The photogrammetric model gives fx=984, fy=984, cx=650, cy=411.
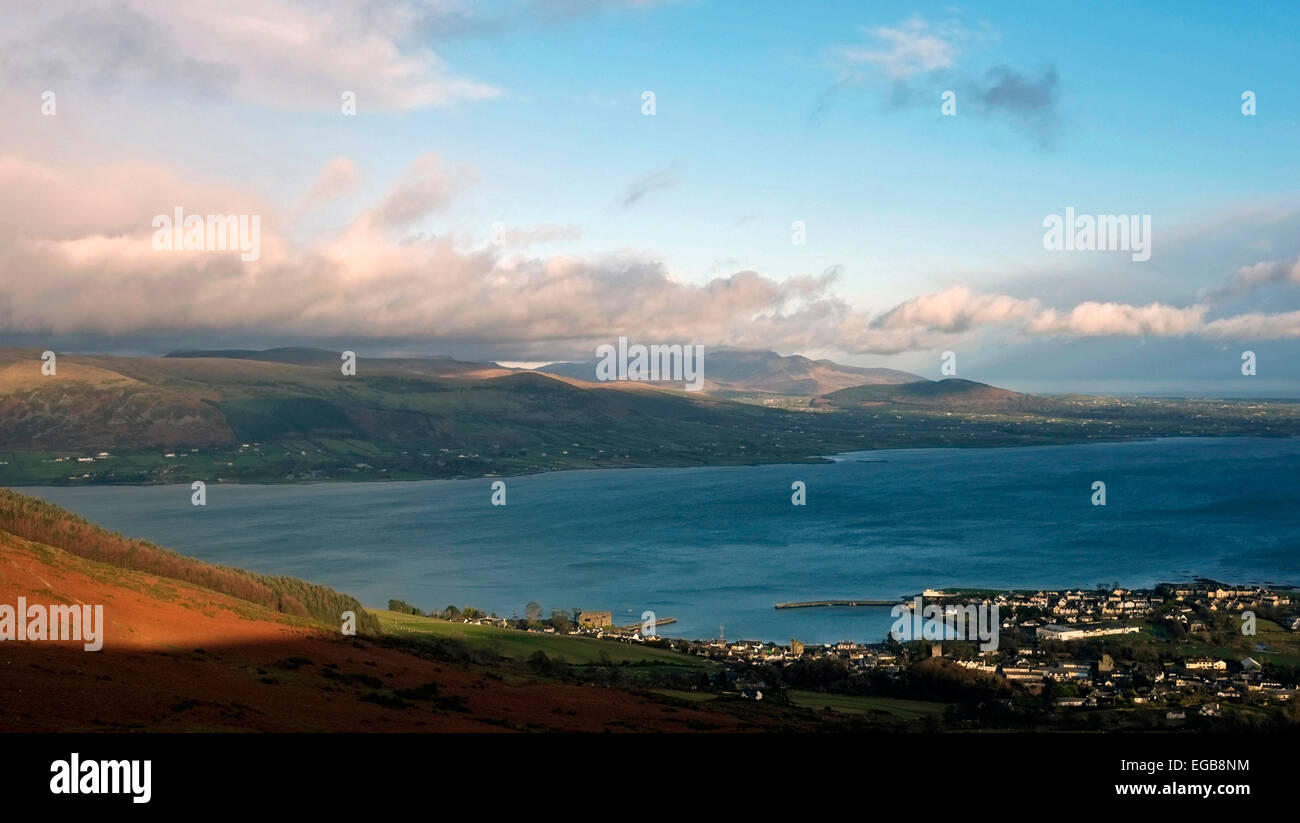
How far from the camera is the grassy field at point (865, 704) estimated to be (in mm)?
31078

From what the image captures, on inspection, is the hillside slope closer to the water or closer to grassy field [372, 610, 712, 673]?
grassy field [372, 610, 712, 673]

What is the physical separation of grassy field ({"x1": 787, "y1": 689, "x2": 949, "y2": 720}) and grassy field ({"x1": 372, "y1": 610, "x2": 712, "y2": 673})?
6894 millimetres

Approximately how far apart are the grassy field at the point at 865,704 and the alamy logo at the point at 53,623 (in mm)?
20093

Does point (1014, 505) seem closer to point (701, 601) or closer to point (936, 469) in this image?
point (936, 469)

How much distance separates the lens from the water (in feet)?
227

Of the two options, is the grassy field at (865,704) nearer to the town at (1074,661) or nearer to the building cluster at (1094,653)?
the town at (1074,661)

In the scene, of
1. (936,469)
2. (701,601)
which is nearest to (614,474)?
(936,469)

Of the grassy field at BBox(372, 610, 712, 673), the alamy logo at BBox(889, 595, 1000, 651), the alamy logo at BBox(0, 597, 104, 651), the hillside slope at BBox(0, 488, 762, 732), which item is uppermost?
the alamy logo at BBox(0, 597, 104, 651)

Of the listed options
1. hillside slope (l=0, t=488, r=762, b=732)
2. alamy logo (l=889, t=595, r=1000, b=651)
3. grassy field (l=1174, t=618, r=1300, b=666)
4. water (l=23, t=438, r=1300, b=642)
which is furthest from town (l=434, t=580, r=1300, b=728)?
hillside slope (l=0, t=488, r=762, b=732)

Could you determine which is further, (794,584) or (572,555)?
(572,555)
